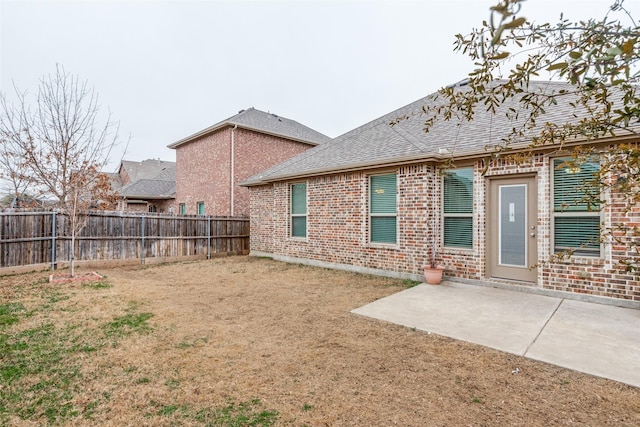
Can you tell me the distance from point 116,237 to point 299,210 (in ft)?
20.1

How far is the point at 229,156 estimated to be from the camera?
1523 centimetres

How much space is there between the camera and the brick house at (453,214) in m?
5.47

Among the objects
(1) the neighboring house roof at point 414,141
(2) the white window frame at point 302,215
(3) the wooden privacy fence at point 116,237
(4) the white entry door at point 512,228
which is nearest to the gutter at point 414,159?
(1) the neighboring house roof at point 414,141

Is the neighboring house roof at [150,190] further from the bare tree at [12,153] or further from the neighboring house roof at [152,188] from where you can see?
the bare tree at [12,153]

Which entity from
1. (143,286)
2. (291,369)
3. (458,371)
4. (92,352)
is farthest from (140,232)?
(458,371)

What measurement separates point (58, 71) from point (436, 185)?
34.5ft

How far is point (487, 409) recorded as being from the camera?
2527mm

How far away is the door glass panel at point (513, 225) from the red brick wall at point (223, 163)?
1169 cm

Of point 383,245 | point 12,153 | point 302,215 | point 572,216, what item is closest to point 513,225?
point 572,216

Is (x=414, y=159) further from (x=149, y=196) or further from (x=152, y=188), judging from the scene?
(x=152, y=188)

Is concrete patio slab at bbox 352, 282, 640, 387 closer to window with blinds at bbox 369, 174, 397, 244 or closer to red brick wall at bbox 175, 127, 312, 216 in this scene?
window with blinds at bbox 369, 174, 397, 244

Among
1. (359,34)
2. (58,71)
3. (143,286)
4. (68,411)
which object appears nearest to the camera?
(68,411)

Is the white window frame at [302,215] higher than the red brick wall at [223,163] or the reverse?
the reverse

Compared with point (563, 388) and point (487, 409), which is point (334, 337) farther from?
point (563, 388)
